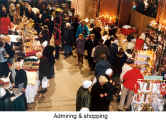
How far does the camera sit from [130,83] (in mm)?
4707

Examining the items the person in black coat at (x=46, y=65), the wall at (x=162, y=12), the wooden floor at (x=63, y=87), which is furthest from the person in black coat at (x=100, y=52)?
the wall at (x=162, y=12)

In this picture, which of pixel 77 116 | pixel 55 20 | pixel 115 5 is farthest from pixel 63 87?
pixel 115 5

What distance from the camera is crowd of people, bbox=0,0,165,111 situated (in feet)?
14.5

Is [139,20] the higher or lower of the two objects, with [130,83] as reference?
higher

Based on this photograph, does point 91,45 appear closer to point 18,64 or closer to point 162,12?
point 18,64

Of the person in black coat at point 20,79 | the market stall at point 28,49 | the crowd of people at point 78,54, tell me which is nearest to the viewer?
the crowd of people at point 78,54

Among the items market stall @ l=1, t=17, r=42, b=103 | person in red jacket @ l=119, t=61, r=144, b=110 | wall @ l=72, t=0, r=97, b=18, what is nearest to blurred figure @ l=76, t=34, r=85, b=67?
market stall @ l=1, t=17, r=42, b=103

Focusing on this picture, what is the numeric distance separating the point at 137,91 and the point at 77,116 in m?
1.38

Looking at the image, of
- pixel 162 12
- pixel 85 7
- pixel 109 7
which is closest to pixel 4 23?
pixel 85 7

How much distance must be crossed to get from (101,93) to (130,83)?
0.75 m

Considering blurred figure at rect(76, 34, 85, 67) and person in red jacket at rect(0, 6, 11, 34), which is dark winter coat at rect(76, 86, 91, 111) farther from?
person in red jacket at rect(0, 6, 11, 34)

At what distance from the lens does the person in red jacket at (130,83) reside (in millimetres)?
4625

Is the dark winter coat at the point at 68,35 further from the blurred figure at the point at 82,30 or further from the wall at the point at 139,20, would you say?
the wall at the point at 139,20

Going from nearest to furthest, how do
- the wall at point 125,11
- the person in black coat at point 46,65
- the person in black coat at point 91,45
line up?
the person in black coat at point 46,65 → the person in black coat at point 91,45 → the wall at point 125,11
